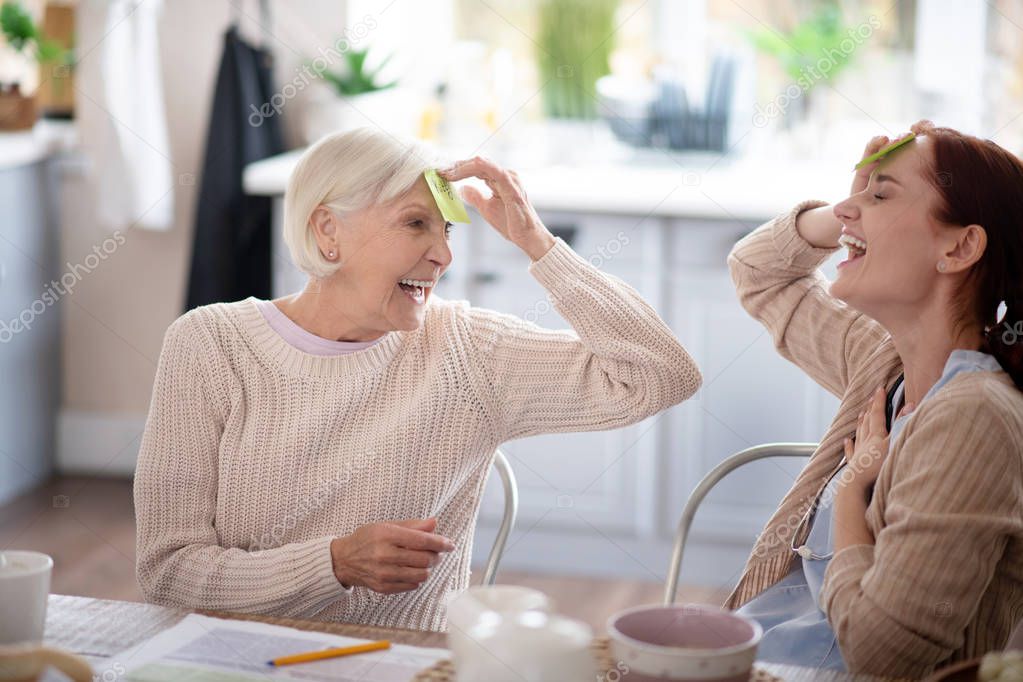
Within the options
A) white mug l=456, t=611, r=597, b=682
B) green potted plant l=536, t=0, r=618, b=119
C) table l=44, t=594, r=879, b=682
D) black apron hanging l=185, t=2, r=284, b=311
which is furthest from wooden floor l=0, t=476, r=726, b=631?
white mug l=456, t=611, r=597, b=682

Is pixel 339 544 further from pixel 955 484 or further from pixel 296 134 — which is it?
pixel 296 134

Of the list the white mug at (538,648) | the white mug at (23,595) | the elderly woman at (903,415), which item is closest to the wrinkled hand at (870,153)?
the elderly woman at (903,415)

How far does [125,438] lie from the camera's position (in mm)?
3900

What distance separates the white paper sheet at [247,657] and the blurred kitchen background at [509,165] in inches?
71.4

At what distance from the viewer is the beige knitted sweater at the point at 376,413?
5.41 feet

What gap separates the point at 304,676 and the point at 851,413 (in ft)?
2.76

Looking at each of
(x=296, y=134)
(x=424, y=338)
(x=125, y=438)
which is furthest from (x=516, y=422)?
(x=125, y=438)

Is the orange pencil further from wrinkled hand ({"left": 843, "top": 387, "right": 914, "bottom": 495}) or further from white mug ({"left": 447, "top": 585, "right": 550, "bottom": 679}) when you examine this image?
wrinkled hand ({"left": 843, "top": 387, "right": 914, "bottom": 495})

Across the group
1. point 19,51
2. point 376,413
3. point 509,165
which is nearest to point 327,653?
point 376,413

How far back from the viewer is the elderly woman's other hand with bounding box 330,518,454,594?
1483 millimetres

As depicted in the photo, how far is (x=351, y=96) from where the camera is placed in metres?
3.53

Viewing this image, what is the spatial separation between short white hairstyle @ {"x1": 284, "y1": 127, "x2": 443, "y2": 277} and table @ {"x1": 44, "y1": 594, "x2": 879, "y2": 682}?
2.03 feet

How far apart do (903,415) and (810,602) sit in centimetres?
27

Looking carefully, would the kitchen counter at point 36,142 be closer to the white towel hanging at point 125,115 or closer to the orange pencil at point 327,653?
the white towel hanging at point 125,115
